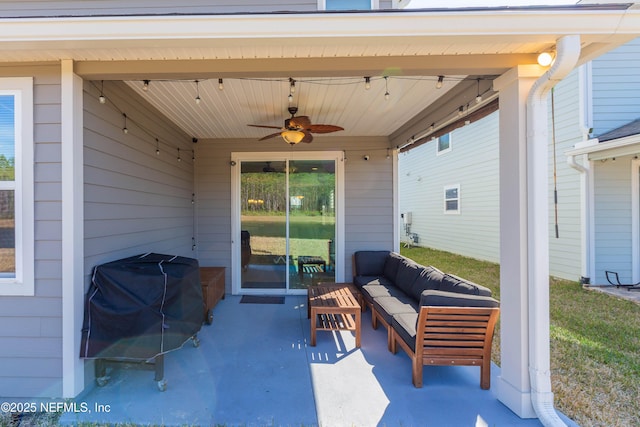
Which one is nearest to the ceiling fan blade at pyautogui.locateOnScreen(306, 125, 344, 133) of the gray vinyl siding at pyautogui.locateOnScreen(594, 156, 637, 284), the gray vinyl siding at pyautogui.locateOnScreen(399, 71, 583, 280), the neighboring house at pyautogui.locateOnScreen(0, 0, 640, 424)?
the neighboring house at pyautogui.locateOnScreen(0, 0, 640, 424)

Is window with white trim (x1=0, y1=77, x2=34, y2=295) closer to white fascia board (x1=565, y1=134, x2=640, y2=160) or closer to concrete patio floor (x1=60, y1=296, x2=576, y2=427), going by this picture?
concrete patio floor (x1=60, y1=296, x2=576, y2=427)

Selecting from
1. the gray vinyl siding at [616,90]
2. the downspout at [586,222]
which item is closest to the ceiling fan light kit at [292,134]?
the downspout at [586,222]

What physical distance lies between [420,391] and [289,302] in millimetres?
2678

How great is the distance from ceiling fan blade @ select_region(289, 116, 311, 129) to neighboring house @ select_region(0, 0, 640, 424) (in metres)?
0.27

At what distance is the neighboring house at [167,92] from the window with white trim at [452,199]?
651 centimetres

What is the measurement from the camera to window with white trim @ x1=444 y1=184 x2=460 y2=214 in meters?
9.12

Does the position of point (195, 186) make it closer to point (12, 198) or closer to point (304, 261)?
point (304, 261)

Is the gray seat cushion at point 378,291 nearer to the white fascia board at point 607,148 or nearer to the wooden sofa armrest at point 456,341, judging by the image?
the wooden sofa armrest at point 456,341

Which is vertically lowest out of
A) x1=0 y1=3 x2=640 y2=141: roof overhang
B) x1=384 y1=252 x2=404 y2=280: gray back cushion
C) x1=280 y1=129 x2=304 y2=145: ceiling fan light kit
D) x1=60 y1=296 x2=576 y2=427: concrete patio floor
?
x1=60 y1=296 x2=576 y2=427: concrete patio floor

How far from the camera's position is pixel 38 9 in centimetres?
305

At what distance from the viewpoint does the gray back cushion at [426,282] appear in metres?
3.21

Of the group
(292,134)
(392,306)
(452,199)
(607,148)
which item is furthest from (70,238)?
(452,199)

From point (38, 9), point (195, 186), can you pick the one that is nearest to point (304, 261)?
point (195, 186)

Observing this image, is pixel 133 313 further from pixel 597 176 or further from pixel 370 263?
pixel 597 176
